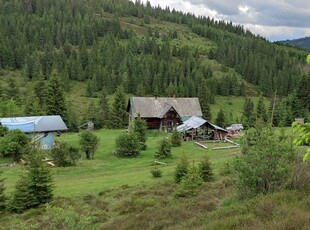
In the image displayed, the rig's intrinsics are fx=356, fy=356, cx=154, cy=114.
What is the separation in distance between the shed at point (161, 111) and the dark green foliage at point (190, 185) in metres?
39.9

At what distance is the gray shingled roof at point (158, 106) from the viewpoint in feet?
219

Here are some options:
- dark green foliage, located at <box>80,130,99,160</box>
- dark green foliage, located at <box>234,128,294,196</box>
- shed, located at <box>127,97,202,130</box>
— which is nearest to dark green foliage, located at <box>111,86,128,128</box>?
shed, located at <box>127,97,202,130</box>

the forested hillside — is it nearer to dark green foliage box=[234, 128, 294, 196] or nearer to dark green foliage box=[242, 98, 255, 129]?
dark green foliage box=[242, 98, 255, 129]

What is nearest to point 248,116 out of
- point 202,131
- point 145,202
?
point 202,131

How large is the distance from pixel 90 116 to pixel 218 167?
4938 cm

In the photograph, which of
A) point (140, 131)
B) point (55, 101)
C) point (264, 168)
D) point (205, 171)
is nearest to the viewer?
point (264, 168)

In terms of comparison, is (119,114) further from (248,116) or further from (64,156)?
(64,156)

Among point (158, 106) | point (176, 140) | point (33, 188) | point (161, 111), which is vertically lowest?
point (176, 140)

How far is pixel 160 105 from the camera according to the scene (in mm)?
68688

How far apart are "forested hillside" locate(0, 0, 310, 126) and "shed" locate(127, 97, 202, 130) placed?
13.8 meters

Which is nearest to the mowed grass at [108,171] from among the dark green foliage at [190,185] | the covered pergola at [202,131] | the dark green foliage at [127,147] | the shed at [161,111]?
the dark green foliage at [127,147]

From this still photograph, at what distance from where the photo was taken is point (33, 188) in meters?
25.5

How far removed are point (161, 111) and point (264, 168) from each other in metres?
51.2

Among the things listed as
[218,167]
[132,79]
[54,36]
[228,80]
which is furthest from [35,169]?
[54,36]
